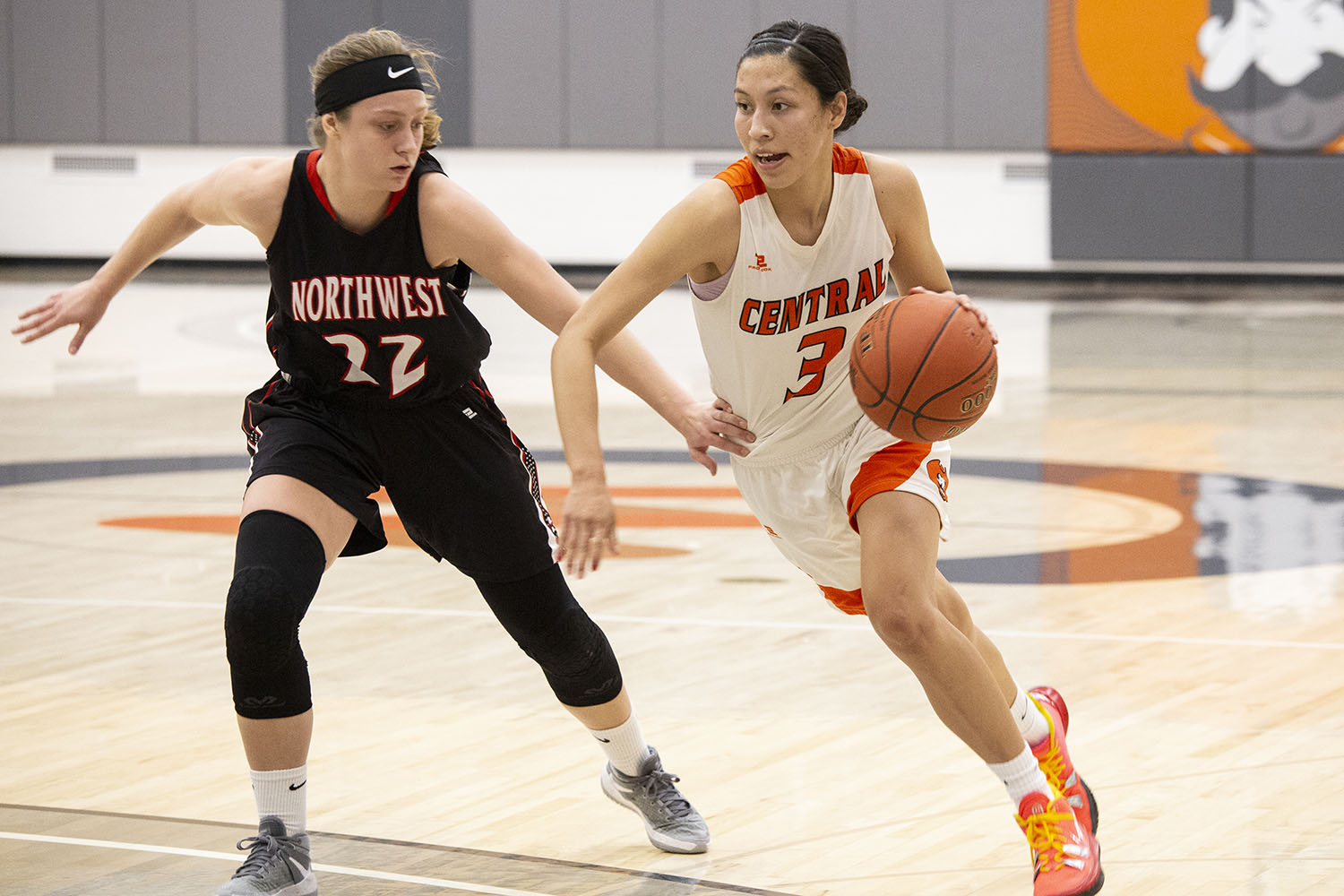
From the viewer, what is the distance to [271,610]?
299cm

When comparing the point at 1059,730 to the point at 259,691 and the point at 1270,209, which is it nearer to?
the point at 259,691

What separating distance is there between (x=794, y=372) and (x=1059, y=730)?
88 cm

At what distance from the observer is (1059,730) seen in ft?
11.6

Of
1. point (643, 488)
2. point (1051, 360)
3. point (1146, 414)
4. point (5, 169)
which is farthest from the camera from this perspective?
point (5, 169)

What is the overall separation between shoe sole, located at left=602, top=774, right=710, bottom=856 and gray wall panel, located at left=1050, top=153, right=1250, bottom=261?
1428 centimetres

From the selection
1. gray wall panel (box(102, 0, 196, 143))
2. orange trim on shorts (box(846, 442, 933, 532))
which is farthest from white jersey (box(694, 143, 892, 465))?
gray wall panel (box(102, 0, 196, 143))

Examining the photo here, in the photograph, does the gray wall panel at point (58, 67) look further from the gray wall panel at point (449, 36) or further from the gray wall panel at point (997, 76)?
the gray wall panel at point (997, 76)

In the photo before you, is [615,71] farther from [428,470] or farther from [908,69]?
[428,470]

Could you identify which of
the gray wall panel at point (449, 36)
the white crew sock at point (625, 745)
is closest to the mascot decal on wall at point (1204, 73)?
the gray wall panel at point (449, 36)

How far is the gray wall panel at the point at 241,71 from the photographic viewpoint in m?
19.0

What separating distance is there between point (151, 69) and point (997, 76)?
350 inches

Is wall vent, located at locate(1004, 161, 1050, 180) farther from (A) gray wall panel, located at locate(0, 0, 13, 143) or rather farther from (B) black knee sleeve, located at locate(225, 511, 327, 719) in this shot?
(B) black knee sleeve, located at locate(225, 511, 327, 719)

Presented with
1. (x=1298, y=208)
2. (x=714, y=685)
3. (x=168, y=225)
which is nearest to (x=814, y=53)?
(x=168, y=225)

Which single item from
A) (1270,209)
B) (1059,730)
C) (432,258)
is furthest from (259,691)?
(1270,209)
